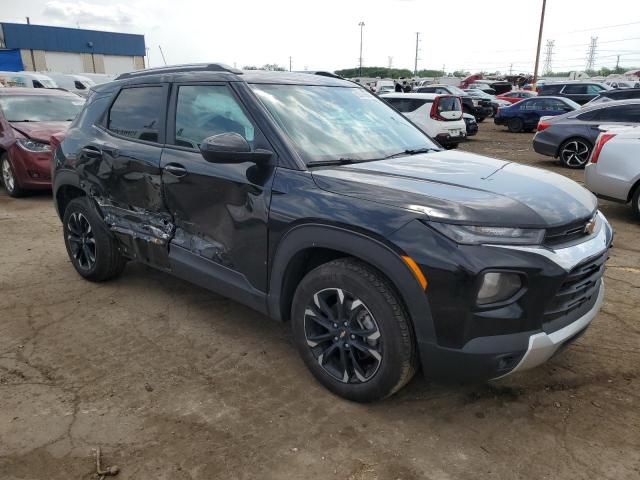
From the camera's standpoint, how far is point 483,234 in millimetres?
2311

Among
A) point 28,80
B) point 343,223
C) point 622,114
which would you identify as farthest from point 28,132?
point 28,80

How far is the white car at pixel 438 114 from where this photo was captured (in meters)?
13.1

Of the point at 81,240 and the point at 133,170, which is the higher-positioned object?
the point at 133,170

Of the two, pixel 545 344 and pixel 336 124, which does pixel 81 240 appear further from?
pixel 545 344

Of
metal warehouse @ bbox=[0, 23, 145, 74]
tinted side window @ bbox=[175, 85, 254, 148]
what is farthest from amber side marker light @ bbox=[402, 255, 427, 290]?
metal warehouse @ bbox=[0, 23, 145, 74]

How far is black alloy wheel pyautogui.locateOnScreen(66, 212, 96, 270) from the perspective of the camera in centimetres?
446

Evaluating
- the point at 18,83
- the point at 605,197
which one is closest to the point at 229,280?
the point at 605,197

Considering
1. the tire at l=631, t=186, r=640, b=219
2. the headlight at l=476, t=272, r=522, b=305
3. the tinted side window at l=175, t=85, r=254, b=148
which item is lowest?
the tire at l=631, t=186, r=640, b=219

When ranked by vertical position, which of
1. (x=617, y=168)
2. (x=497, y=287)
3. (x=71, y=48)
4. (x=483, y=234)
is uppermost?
(x=71, y=48)

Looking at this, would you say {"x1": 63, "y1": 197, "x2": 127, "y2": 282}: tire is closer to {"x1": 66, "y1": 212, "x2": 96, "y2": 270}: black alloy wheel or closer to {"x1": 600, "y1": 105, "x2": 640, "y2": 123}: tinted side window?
{"x1": 66, "y1": 212, "x2": 96, "y2": 270}: black alloy wheel

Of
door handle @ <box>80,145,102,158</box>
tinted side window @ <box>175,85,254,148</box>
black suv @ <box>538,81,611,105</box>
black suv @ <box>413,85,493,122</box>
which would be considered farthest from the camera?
black suv @ <box>413,85,493,122</box>

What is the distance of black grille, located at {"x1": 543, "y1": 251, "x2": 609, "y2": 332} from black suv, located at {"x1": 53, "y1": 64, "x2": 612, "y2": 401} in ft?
0.04

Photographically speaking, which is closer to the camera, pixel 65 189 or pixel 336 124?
pixel 336 124

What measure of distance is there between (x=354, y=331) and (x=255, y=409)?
0.73 metres
